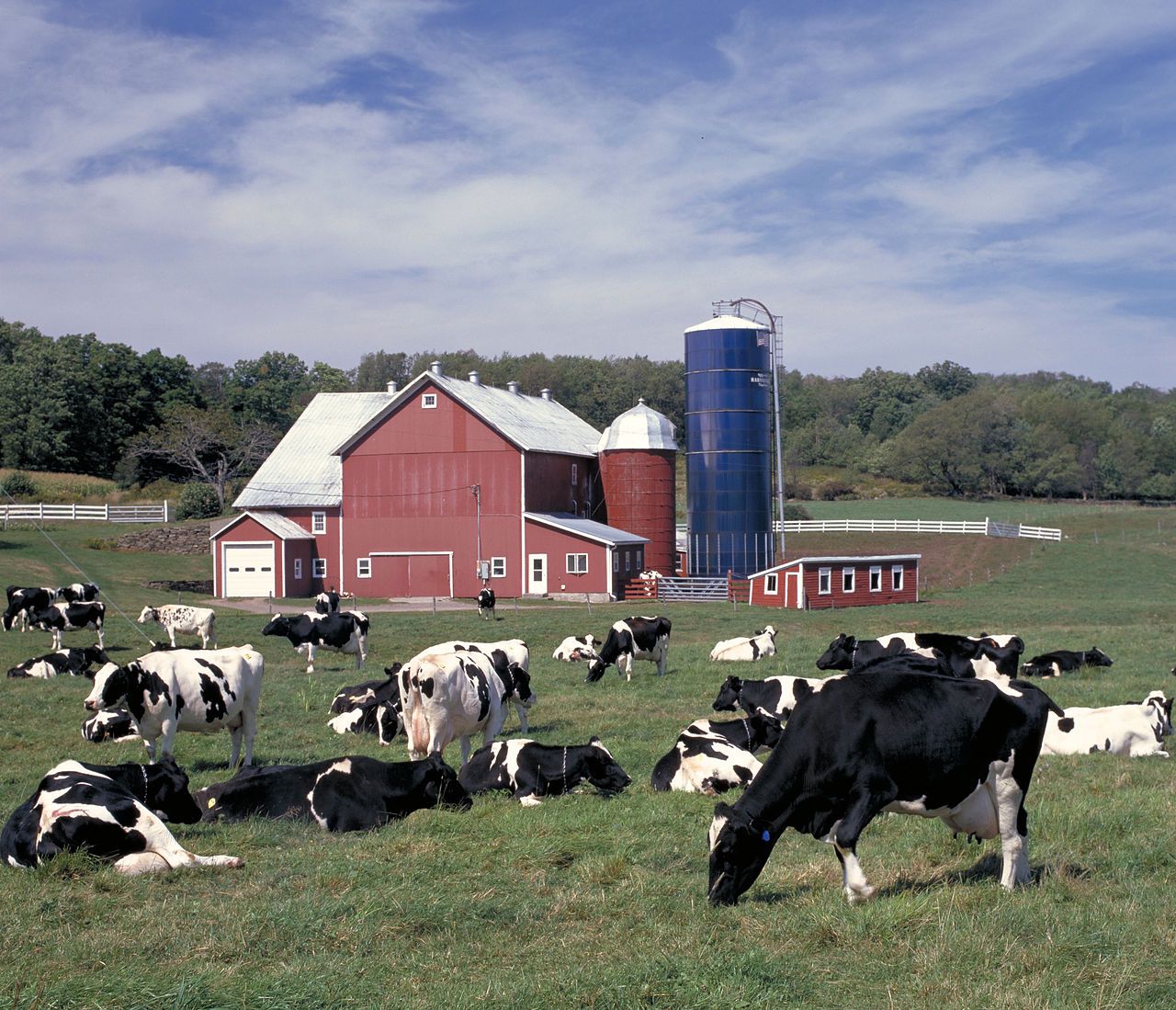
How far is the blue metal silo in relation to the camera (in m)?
49.7

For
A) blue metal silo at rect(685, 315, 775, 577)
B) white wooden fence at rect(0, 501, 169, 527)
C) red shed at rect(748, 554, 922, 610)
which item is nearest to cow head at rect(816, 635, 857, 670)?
red shed at rect(748, 554, 922, 610)

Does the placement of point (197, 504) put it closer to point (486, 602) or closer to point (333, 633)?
point (486, 602)

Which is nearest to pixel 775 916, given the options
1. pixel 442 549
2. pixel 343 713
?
pixel 343 713

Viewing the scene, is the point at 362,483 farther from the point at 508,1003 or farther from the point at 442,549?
the point at 508,1003

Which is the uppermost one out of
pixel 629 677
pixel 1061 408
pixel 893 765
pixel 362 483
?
pixel 1061 408

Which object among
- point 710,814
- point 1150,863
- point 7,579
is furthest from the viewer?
point 7,579

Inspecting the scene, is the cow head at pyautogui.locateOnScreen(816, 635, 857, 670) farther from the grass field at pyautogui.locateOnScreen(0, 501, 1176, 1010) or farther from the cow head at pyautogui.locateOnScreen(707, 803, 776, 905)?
the cow head at pyautogui.locateOnScreen(707, 803, 776, 905)

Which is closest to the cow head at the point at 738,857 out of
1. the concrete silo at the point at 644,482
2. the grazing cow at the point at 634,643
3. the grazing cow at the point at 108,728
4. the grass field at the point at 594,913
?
the grass field at the point at 594,913

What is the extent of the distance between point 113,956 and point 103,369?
84.8 meters

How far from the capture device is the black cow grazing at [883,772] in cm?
702

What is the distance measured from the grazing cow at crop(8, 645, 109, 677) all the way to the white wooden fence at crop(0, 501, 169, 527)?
4056 centimetres

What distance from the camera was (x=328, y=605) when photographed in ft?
110

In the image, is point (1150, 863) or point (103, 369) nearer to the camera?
point (1150, 863)

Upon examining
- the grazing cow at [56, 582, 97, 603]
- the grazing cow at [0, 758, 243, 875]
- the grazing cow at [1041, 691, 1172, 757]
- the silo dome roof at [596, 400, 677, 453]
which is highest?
the silo dome roof at [596, 400, 677, 453]
